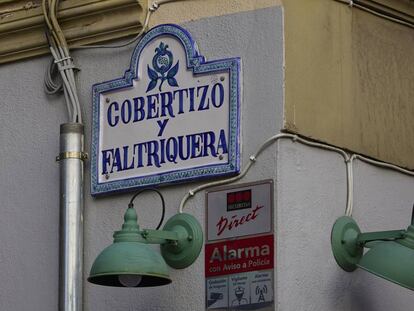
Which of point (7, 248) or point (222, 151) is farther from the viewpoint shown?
point (7, 248)

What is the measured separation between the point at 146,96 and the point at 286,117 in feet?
3.27

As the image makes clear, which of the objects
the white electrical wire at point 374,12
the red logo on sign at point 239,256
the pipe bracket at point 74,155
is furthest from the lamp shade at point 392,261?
the pipe bracket at point 74,155

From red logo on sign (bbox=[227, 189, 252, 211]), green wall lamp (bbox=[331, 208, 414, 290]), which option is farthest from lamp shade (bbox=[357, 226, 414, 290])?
red logo on sign (bbox=[227, 189, 252, 211])

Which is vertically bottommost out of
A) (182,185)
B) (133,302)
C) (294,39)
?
(133,302)

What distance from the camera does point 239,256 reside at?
34.7 feet

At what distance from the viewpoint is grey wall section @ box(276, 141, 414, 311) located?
413 inches

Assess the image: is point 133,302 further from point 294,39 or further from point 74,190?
point 294,39

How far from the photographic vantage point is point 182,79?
436 inches

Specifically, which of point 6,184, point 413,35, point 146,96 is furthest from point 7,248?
point 413,35

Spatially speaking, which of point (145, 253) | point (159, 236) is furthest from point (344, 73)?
point (145, 253)

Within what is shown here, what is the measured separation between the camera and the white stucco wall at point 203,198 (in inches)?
417

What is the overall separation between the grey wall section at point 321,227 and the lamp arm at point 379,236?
193 millimetres

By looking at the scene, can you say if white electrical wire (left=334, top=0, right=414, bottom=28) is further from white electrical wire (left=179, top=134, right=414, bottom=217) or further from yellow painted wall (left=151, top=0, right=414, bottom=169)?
white electrical wire (left=179, top=134, right=414, bottom=217)

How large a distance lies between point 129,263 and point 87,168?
1.34 metres
